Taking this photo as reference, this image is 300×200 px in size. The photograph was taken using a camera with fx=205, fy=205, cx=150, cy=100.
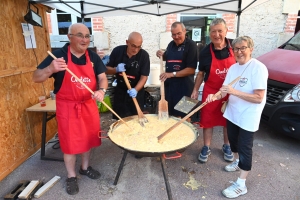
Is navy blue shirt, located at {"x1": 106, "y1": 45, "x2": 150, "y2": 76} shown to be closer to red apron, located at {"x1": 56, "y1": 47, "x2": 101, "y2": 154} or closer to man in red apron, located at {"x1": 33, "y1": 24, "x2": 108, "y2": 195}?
man in red apron, located at {"x1": 33, "y1": 24, "x2": 108, "y2": 195}

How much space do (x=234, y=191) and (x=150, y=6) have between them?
314cm

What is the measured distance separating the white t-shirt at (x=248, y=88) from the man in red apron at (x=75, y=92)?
142cm

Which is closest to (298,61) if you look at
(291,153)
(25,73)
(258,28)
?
(291,153)

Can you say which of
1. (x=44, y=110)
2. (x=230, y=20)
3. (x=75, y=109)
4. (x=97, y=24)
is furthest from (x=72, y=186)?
(x=230, y=20)

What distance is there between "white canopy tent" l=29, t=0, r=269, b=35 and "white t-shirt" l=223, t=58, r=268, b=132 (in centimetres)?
190

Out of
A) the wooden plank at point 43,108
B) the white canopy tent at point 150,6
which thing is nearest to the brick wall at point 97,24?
the white canopy tent at point 150,6

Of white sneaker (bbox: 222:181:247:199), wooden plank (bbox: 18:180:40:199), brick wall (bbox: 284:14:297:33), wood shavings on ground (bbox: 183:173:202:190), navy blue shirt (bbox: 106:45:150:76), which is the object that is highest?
brick wall (bbox: 284:14:297:33)

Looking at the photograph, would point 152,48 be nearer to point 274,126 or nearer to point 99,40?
point 99,40

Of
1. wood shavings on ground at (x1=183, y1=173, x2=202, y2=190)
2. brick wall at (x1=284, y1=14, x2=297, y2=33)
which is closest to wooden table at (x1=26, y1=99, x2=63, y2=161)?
wood shavings on ground at (x1=183, y1=173, x2=202, y2=190)

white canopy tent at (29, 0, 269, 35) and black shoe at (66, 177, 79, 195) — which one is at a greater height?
white canopy tent at (29, 0, 269, 35)

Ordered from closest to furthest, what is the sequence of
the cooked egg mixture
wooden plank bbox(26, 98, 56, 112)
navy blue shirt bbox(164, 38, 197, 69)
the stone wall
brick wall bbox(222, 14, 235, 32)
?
the cooked egg mixture
wooden plank bbox(26, 98, 56, 112)
navy blue shirt bbox(164, 38, 197, 69)
the stone wall
brick wall bbox(222, 14, 235, 32)

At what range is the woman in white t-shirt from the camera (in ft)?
6.37

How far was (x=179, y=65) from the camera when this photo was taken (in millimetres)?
3041

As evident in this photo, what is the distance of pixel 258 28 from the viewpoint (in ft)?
17.6
